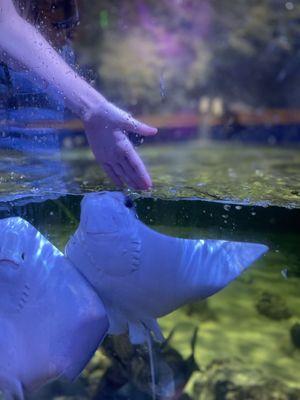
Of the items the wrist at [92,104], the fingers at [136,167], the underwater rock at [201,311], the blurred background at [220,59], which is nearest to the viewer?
the wrist at [92,104]

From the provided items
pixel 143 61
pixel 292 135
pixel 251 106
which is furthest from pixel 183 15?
pixel 292 135

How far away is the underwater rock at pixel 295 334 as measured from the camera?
2.49m

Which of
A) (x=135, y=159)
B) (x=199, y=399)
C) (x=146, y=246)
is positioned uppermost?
(x=135, y=159)

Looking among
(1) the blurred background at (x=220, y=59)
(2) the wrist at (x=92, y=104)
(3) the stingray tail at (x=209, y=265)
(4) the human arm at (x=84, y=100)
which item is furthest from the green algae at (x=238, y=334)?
(1) the blurred background at (x=220, y=59)

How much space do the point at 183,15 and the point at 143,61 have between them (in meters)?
1.28

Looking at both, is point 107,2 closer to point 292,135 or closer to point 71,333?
point 292,135

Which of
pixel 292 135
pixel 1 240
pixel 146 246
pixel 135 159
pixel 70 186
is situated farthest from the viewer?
pixel 292 135

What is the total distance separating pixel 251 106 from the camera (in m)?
9.92

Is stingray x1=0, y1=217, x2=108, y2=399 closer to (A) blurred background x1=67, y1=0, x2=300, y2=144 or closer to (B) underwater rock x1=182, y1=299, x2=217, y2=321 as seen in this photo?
(B) underwater rock x1=182, y1=299, x2=217, y2=321

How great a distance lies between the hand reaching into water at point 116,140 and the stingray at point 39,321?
0.68 meters

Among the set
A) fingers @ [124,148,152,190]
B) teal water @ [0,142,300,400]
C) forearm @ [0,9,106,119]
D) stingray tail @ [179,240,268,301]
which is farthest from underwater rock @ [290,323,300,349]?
forearm @ [0,9,106,119]

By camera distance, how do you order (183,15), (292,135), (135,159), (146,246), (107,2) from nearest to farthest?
(146,246) < (135,159) < (107,2) < (183,15) < (292,135)

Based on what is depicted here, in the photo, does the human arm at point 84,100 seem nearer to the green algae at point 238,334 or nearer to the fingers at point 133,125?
the fingers at point 133,125

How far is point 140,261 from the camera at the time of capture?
184 centimetres
